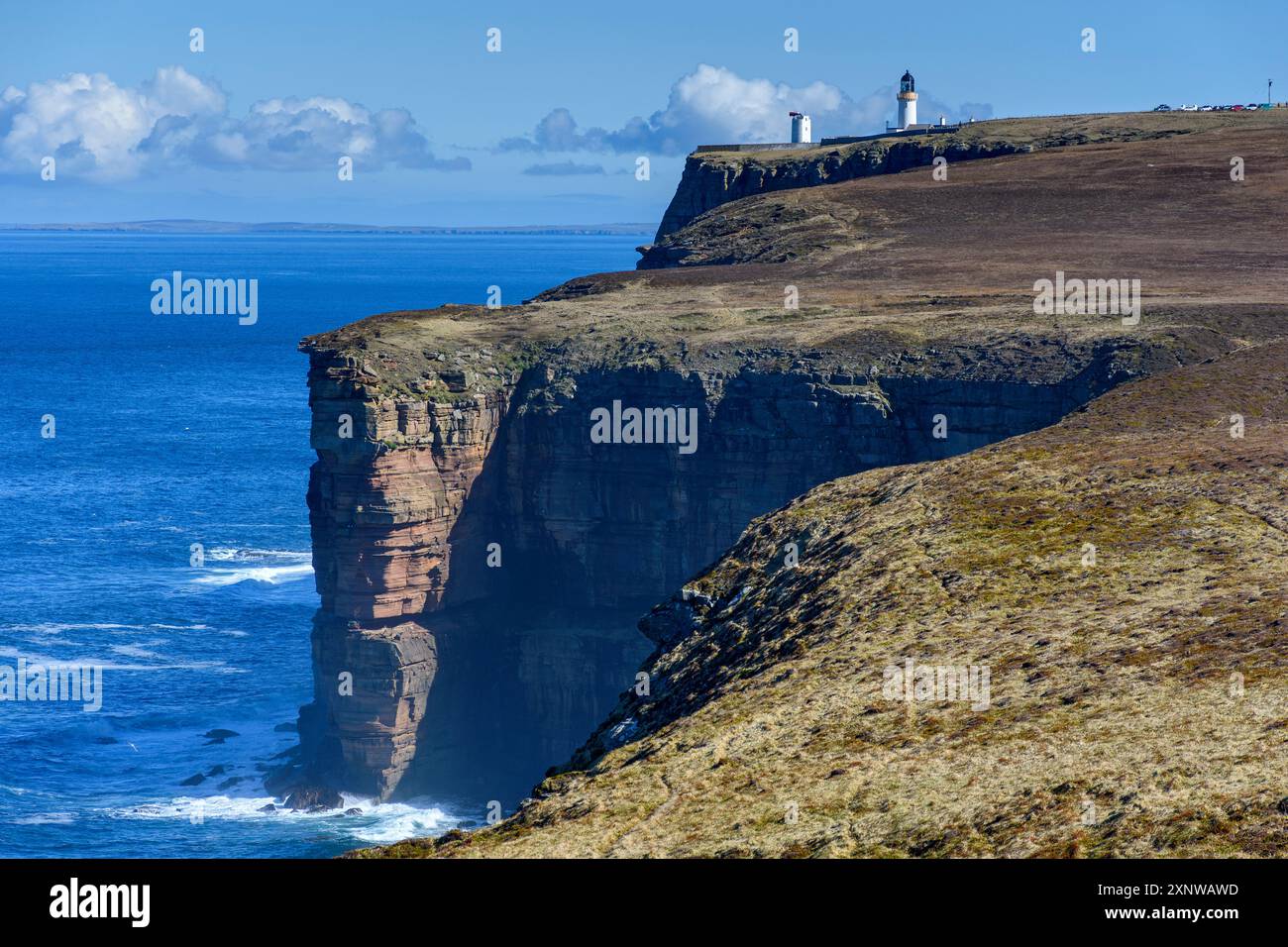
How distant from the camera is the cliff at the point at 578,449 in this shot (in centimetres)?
6875

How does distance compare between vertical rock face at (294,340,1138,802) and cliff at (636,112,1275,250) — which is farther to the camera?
cliff at (636,112,1275,250)

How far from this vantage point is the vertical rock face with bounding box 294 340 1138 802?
7044 centimetres

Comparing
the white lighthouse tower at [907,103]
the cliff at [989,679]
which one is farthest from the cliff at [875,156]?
the cliff at [989,679]

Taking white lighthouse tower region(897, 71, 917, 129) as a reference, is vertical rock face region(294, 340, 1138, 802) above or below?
below

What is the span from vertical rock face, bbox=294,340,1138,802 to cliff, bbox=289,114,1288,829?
0.11 metres

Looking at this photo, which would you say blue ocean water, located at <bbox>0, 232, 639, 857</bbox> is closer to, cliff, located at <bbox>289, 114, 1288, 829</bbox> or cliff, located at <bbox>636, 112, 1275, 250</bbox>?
cliff, located at <bbox>289, 114, 1288, 829</bbox>

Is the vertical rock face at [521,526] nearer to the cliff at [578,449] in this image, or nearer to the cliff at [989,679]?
the cliff at [578,449]

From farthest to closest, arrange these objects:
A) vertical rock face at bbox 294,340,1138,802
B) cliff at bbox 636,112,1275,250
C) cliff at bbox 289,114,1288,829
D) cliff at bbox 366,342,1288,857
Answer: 1. cliff at bbox 636,112,1275,250
2. vertical rock face at bbox 294,340,1138,802
3. cliff at bbox 289,114,1288,829
4. cliff at bbox 366,342,1288,857

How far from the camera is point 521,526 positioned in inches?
3103

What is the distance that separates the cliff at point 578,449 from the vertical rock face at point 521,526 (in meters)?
0.11

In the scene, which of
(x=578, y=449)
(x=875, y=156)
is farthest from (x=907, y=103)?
(x=578, y=449)

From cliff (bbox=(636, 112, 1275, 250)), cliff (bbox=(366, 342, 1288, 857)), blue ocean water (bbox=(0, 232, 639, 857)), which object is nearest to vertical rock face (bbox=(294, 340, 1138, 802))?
blue ocean water (bbox=(0, 232, 639, 857))

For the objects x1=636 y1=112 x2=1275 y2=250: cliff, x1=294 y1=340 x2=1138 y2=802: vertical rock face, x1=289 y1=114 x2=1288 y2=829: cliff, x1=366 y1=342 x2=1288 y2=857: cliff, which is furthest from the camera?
x1=636 y1=112 x2=1275 y2=250: cliff
